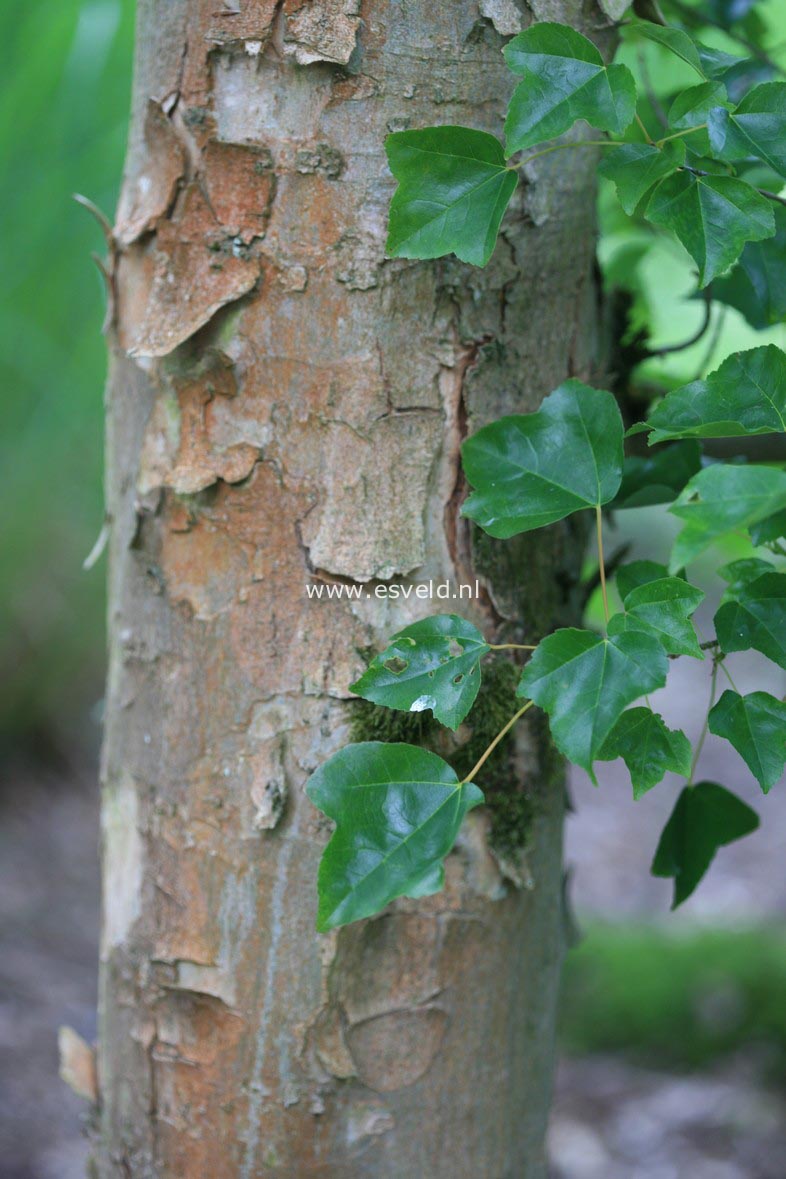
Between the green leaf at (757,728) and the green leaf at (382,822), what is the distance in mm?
162

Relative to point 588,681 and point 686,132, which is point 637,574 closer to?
point 588,681

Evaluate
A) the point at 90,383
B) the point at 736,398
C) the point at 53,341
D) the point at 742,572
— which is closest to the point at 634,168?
the point at 736,398

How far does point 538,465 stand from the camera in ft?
1.97

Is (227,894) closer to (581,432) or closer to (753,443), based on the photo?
(581,432)

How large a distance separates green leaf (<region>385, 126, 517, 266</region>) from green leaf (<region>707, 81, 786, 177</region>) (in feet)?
0.46

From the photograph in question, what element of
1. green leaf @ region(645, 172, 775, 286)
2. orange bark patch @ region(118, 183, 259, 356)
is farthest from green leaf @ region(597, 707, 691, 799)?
orange bark patch @ region(118, 183, 259, 356)

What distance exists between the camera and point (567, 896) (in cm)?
91

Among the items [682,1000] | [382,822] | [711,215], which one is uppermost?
[711,215]

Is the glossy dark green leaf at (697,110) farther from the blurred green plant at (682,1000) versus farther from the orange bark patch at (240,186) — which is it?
the blurred green plant at (682,1000)

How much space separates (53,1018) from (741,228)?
2.39 meters

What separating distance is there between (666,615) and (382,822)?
206 mm

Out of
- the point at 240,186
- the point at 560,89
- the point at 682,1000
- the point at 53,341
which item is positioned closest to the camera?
the point at 560,89

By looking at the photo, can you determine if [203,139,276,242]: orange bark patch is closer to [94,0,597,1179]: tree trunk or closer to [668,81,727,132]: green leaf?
[94,0,597,1179]: tree trunk

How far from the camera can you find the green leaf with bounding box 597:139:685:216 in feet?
1.85
